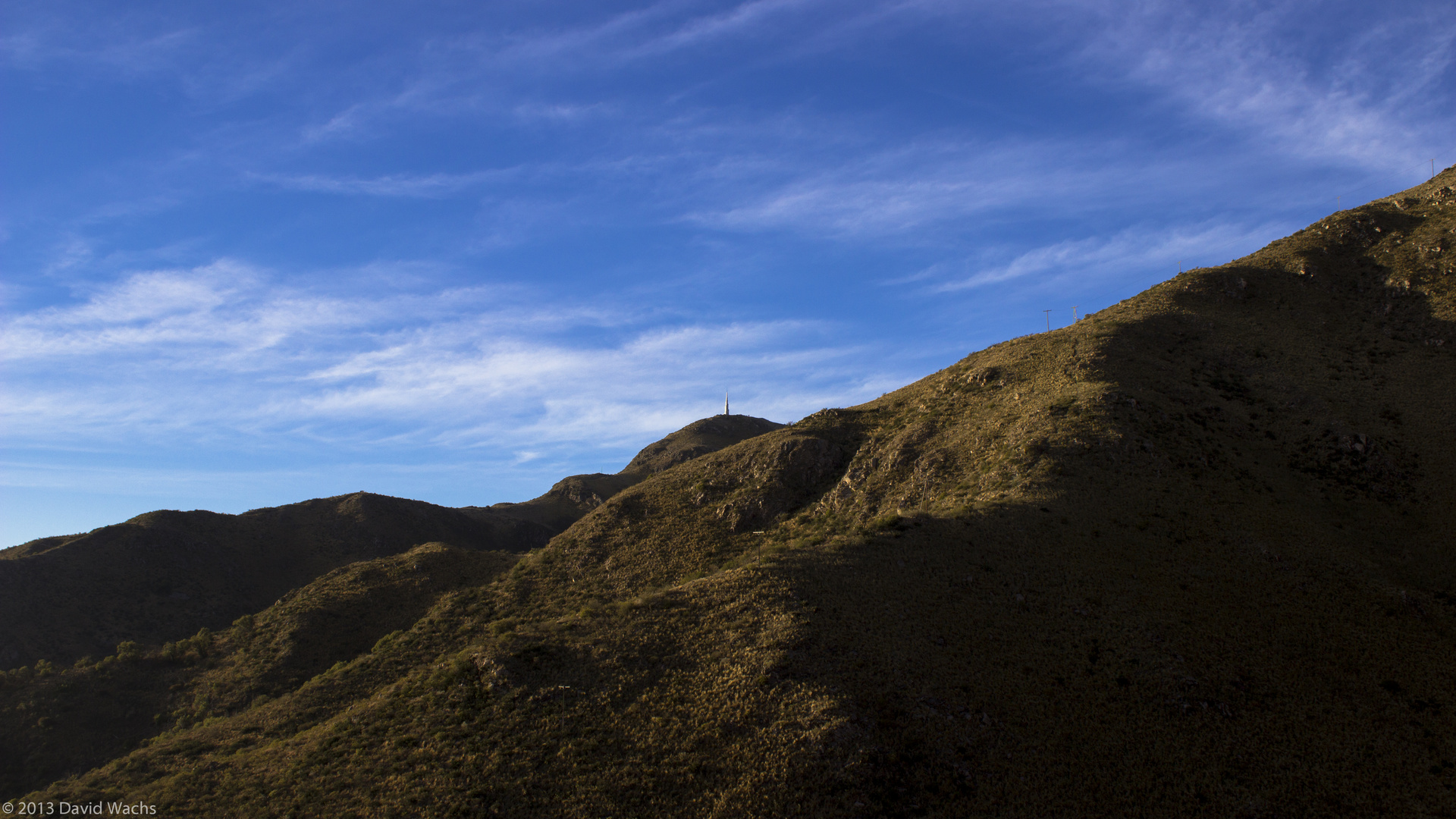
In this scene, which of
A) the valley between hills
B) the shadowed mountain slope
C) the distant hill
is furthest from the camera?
the shadowed mountain slope

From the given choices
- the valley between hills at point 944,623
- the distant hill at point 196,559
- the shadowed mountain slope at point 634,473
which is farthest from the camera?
the shadowed mountain slope at point 634,473

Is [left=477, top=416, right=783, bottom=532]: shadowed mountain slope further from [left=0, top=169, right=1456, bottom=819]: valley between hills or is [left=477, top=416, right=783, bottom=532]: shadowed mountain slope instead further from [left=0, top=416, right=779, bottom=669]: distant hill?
[left=0, top=169, right=1456, bottom=819]: valley between hills

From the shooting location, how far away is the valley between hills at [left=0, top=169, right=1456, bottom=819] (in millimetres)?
26422

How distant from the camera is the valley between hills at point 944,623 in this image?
26422 millimetres

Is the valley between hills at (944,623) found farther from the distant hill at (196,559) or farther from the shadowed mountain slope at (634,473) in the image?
the shadowed mountain slope at (634,473)

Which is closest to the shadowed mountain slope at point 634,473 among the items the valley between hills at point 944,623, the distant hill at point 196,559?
the distant hill at point 196,559

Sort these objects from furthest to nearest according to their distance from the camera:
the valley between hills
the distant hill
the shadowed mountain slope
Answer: the shadowed mountain slope
the distant hill
the valley between hills

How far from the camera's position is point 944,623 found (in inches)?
1299

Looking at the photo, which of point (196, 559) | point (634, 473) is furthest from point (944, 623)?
point (634, 473)

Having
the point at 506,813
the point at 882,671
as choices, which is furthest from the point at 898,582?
the point at 506,813

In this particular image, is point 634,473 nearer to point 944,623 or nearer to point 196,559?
point 196,559

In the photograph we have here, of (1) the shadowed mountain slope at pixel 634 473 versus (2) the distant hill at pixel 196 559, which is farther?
(1) the shadowed mountain slope at pixel 634 473

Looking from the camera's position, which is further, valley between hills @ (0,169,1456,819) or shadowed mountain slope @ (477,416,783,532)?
shadowed mountain slope @ (477,416,783,532)

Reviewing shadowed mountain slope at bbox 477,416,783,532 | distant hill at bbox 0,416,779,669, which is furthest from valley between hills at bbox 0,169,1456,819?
shadowed mountain slope at bbox 477,416,783,532
